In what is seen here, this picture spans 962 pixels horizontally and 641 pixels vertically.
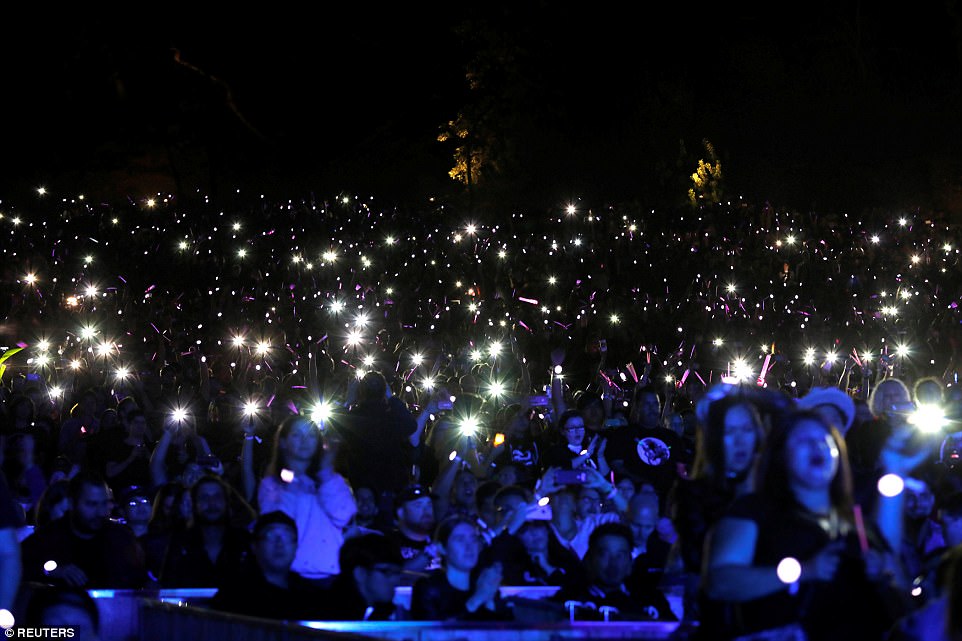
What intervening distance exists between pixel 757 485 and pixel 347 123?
28456 millimetres

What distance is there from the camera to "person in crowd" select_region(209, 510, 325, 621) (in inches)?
232

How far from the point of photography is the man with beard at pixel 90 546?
6867 mm

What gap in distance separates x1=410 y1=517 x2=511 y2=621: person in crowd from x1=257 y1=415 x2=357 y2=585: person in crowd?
771 mm

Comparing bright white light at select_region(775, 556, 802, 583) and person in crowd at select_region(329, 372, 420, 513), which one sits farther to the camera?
person in crowd at select_region(329, 372, 420, 513)

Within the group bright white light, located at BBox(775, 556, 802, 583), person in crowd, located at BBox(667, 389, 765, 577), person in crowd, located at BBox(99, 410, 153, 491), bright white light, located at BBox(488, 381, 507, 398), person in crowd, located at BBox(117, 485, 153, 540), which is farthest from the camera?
bright white light, located at BBox(488, 381, 507, 398)

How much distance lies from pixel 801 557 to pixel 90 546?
14.3 ft

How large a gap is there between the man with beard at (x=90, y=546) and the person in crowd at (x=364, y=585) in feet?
4.14

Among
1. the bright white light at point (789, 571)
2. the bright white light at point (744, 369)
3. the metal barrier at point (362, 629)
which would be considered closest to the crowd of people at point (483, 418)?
the bright white light at point (789, 571)

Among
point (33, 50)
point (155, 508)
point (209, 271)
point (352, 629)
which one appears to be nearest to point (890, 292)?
point (209, 271)

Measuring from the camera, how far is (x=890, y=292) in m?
17.4

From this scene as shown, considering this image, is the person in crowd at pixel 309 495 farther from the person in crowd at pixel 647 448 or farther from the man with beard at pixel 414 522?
the person in crowd at pixel 647 448

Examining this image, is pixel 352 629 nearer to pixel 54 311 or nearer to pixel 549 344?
pixel 549 344

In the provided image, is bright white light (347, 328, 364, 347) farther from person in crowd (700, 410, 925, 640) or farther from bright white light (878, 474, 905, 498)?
person in crowd (700, 410, 925, 640)

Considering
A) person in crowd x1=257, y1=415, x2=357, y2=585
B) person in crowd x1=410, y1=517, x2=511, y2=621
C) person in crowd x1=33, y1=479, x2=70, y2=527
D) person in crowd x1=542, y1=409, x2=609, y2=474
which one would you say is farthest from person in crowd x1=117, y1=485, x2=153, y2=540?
person in crowd x1=410, y1=517, x2=511, y2=621
